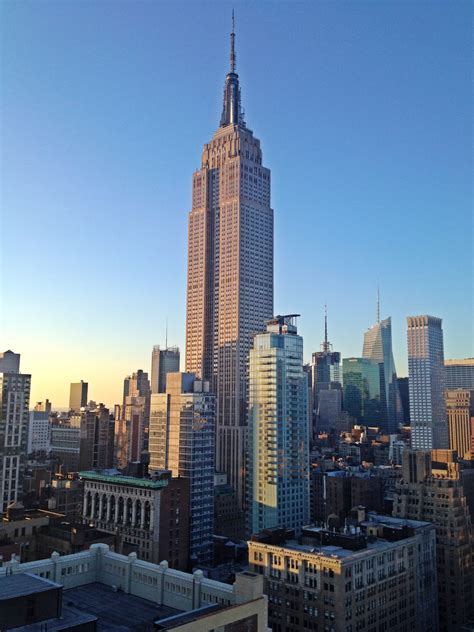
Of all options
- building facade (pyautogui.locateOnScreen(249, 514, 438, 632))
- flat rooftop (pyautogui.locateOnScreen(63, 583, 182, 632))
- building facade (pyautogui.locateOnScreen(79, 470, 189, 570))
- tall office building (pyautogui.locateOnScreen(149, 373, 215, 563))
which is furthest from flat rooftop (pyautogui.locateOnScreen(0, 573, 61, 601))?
tall office building (pyautogui.locateOnScreen(149, 373, 215, 563))

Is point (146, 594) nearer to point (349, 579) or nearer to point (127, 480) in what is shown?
point (349, 579)

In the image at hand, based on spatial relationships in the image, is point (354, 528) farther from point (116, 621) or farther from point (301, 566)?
point (116, 621)

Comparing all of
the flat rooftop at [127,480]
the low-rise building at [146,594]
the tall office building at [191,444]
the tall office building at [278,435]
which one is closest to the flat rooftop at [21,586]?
the low-rise building at [146,594]

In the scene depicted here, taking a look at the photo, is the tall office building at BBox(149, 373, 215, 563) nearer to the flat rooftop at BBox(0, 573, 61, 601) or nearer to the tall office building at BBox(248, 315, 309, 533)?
the tall office building at BBox(248, 315, 309, 533)

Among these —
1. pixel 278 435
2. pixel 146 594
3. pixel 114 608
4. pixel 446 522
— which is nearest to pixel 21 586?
pixel 114 608

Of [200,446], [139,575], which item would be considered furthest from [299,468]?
[139,575]

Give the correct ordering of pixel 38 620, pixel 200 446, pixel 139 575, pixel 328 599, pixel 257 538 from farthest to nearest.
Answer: pixel 200 446 < pixel 257 538 < pixel 328 599 < pixel 139 575 < pixel 38 620

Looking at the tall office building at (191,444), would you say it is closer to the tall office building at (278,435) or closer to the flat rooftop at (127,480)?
the tall office building at (278,435)
